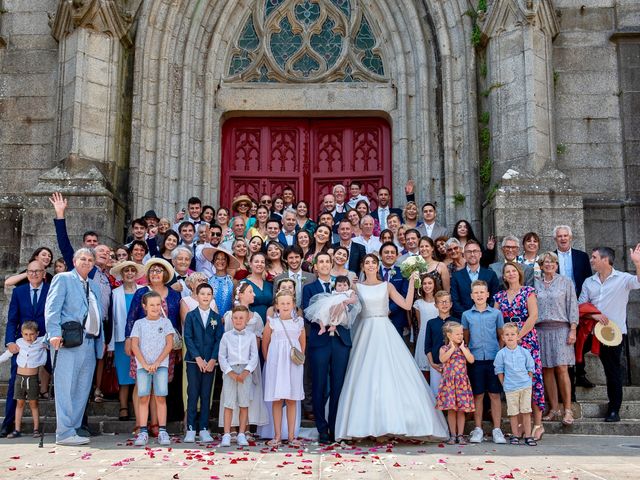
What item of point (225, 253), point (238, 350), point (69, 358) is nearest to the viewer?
point (69, 358)

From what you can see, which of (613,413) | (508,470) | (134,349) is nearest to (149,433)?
(134,349)

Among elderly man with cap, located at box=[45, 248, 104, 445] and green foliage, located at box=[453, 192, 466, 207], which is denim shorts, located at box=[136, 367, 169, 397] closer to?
elderly man with cap, located at box=[45, 248, 104, 445]

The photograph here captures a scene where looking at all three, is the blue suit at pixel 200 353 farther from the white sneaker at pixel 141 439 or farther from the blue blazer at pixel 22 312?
the blue blazer at pixel 22 312

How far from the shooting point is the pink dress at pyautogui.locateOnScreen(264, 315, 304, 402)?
23.2 feet

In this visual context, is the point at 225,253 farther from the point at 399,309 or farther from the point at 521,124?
the point at 521,124

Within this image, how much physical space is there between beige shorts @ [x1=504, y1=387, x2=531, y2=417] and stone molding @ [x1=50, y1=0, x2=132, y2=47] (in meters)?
7.51

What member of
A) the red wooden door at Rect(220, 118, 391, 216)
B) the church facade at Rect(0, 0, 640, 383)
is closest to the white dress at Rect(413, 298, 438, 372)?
the church facade at Rect(0, 0, 640, 383)

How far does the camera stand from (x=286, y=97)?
38.7 feet

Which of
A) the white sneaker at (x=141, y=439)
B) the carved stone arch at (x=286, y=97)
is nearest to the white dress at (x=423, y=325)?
the white sneaker at (x=141, y=439)

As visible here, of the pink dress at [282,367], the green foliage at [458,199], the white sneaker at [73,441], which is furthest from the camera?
the green foliage at [458,199]

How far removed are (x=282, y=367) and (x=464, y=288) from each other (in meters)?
2.14

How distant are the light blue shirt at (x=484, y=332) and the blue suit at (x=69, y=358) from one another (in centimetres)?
371

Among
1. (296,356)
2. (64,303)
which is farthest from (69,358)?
(296,356)

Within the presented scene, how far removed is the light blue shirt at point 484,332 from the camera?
733 centimetres
